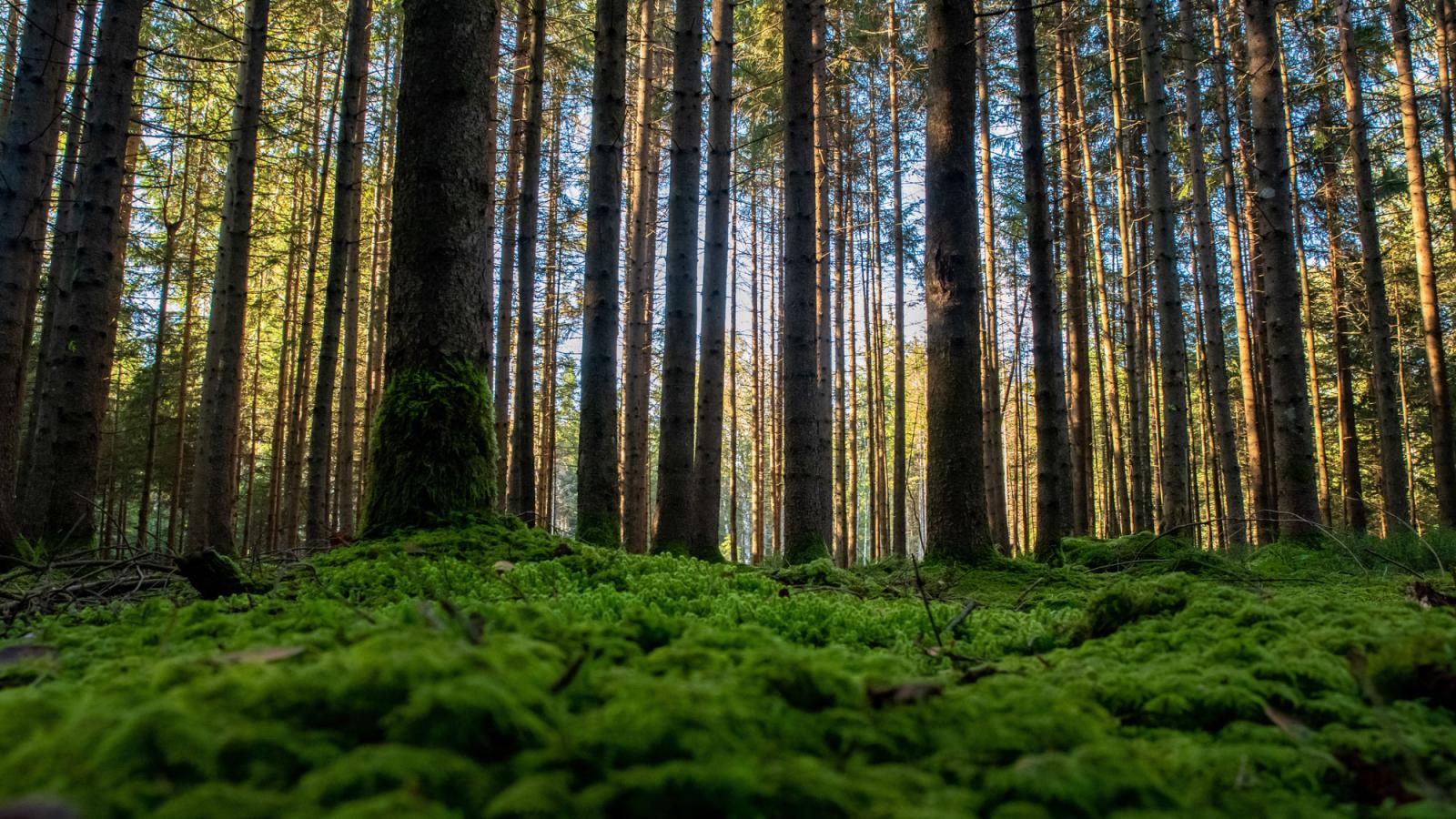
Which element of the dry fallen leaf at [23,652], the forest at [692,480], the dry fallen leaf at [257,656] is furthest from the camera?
the dry fallen leaf at [23,652]

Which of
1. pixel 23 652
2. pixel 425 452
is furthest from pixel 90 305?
pixel 23 652

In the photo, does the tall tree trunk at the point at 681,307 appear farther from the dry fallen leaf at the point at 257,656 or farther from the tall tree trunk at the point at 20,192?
the dry fallen leaf at the point at 257,656

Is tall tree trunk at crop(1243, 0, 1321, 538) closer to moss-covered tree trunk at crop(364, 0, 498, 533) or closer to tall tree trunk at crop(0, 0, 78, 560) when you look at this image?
moss-covered tree trunk at crop(364, 0, 498, 533)

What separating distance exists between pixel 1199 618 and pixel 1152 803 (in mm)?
1563

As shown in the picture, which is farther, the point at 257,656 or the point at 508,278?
the point at 508,278

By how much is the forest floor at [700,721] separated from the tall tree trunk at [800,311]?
231 inches

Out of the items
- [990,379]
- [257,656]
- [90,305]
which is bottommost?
[257,656]

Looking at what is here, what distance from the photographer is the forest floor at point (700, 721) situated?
0.86m

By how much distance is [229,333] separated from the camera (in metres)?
9.62

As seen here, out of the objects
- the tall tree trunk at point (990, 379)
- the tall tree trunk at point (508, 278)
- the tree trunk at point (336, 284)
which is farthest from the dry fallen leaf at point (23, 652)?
the tall tree trunk at point (990, 379)

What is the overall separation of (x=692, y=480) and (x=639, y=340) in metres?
7.08

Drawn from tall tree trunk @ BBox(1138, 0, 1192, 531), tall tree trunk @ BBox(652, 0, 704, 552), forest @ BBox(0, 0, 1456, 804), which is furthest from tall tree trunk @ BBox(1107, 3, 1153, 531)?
tall tree trunk @ BBox(652, 0, 704, 552)

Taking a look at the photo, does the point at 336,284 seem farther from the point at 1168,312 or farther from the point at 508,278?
the point at 1168,312

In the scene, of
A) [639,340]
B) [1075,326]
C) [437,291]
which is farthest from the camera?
[639,340]
